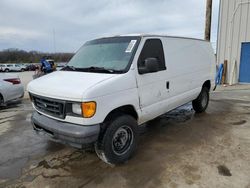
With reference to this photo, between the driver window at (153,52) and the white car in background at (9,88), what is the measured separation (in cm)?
624

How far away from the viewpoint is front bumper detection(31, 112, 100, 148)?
2928mm

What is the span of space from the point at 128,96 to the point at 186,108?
4109 mm

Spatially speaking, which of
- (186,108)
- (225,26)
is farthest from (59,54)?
(186,108)

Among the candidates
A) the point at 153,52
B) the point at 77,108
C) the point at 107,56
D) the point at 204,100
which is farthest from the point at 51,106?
the point at 204,100

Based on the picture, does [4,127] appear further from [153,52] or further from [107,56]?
[153,52]

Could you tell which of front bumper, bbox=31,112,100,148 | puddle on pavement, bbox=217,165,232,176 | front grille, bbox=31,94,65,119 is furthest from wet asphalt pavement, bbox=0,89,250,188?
front grille, bbox=31,94,65,119

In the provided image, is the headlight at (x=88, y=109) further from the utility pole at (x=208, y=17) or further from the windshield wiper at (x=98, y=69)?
the utility pole at (x=208, y=17)

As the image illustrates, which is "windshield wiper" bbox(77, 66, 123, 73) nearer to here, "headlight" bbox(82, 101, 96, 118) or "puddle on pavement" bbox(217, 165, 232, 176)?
"headlight" bbox(82, 101, 96, 118)

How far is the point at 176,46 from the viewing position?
4.71 metres

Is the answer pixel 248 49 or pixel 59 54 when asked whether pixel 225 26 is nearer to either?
pixel 248 49

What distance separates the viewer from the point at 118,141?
3.53 m

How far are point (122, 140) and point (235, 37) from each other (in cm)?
1116

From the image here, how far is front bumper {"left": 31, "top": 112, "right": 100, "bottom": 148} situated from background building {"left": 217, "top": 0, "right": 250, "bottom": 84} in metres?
11.4

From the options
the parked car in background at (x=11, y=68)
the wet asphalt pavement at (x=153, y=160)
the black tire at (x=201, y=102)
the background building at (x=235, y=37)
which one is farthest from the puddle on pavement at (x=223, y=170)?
the parked car in background at (x=11, y=68)
